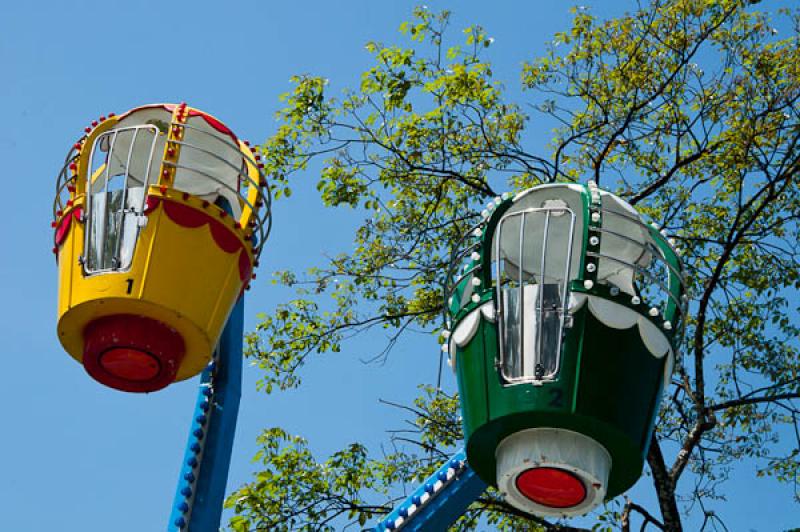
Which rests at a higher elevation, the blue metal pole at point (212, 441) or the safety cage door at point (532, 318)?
the blue metal pole at point (212, 441)

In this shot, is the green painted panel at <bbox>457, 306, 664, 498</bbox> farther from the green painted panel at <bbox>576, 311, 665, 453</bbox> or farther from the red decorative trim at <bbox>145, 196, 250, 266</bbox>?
the red decorative trim at <bbox>145, 196, 250, 266</bbox>

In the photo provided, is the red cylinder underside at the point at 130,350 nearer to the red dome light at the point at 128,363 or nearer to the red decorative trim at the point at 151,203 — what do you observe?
the red dome light at the point at 128,363

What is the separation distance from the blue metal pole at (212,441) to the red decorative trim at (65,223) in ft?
5.62

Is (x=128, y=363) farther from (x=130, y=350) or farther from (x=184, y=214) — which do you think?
(x=184, y=214)

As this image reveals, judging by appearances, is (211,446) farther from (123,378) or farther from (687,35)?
(687,35)

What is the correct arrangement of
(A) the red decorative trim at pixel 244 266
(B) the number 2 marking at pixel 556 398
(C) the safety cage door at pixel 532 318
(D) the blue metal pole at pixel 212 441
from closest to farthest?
(B) the number 2 marking at pixel 556 398, (C) the safety cage door at pixel 532 318, (A) the red decorative trim at pixel 244 266, (D) the blue metal pole at pixel 212 441

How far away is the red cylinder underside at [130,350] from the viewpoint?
605 centimetres

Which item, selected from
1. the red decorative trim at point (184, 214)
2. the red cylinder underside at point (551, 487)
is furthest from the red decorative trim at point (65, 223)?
the red cylinder underside at point (551, 487)

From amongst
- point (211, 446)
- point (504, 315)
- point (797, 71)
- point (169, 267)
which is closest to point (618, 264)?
point (504, 315)

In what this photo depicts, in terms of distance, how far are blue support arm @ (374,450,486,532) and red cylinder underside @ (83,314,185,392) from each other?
202 centimetres

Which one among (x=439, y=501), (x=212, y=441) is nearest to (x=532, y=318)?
(x=439, y=501)

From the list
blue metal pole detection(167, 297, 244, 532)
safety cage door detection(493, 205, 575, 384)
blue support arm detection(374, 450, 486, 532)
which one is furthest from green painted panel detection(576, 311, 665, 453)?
blue metal pole detection(167, 297, 244, 532)

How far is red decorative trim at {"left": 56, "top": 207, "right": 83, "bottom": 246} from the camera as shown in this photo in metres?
6.35

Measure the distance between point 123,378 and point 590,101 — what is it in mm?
8020
